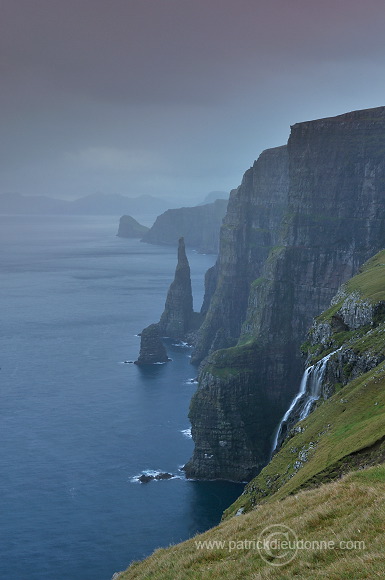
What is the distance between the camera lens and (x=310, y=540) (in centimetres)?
2877

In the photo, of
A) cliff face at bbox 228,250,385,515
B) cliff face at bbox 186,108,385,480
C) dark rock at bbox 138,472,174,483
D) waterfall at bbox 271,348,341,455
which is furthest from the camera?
cliff face at bbox 186,108,385,480

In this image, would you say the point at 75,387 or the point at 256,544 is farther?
the point at 75,387

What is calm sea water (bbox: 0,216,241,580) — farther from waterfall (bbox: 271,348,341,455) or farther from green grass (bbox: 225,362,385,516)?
green grass (bbox: 225,362,385,516)

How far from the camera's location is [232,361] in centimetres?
13200

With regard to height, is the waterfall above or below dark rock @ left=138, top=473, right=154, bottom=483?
above

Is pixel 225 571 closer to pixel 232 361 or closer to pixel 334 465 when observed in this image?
pixel 334 465

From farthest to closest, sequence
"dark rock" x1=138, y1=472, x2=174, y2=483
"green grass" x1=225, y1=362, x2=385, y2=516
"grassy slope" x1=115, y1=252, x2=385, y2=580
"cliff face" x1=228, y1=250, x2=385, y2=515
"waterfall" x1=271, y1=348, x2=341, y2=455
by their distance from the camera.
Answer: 1. "dark rock" x1=138, y1=472, x2=174, y2=483
2. "waterfall" x1=271, y1=348, x2=341, y2=455
3. "green grass" x1=225, y1=362, x2=385, y2=516
4. "cliff face" x1=228, y1=250, x2=385, y2=515
5. "grassy slope" x1=115, y1=252, x2=385, y2=580

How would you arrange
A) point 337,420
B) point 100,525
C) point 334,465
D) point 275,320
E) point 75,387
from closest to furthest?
point 334,465, point 337,420, point 100,525, point 275,320, point 75,387

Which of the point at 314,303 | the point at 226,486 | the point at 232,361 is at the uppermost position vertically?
the point at 314,303

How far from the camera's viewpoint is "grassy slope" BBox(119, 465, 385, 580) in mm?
25719

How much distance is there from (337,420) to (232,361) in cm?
6769

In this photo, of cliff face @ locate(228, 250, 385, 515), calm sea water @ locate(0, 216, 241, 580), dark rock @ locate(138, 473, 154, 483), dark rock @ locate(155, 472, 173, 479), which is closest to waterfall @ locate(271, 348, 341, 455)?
cliff face @ locate(228, 250, 385, 515)

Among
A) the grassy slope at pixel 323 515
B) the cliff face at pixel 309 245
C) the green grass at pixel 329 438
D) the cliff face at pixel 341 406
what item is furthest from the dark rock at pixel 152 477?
the grassy slope at pixel 323 515

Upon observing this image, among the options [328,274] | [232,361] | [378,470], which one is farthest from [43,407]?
[378,470]
